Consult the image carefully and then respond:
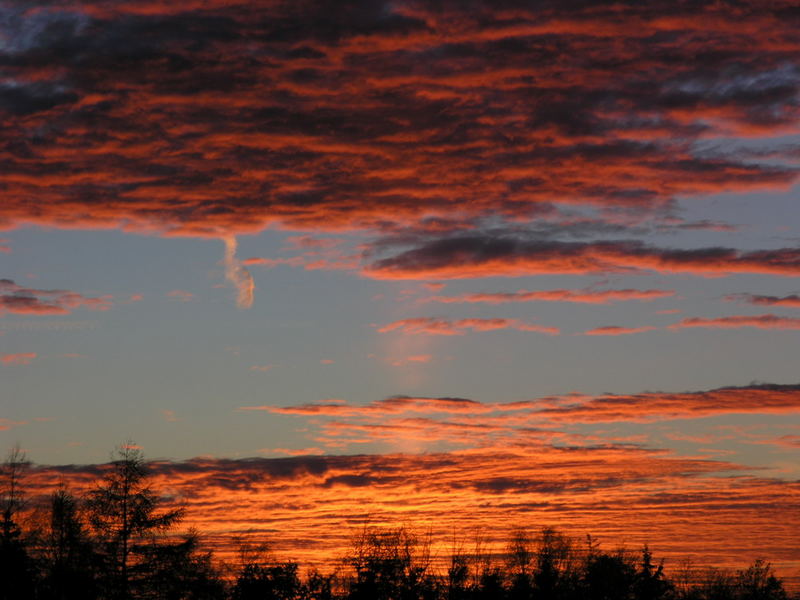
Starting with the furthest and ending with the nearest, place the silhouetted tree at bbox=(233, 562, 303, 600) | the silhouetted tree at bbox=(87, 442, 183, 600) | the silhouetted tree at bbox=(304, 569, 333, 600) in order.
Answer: the silhouetted tree at bbox=(304, 569, 333, 600) < the silhouetted tree at bbox=(233, 562, 303, 600) < the silhouetted tree at bbox=(87, 442, 183, 600)

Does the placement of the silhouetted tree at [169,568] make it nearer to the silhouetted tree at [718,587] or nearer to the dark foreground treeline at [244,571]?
the dark foreground treeline at [244,571]

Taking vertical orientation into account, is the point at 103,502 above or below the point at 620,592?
above

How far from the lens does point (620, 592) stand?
373 ft

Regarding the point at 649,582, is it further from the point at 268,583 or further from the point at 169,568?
the point at 169,568

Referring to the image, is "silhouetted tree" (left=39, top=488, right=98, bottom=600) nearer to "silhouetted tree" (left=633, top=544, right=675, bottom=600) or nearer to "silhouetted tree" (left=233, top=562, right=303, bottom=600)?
"silhouetted tree" (left=233, top=562, right=303, bottom=600)

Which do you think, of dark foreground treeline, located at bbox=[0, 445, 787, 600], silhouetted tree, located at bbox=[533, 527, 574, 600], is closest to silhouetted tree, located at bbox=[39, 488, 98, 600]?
dark foreground treeline, located at bbox=[0, 445, 787, 600]

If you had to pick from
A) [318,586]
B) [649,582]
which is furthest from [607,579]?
[318,586]

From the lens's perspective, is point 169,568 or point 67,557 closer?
→ point 169,568

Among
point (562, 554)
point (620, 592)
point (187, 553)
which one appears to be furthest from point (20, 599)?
point (562, 554)

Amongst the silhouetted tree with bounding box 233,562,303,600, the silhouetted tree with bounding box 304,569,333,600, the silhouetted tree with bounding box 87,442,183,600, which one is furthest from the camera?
the silhouetted tree with bounding box 304,569,333,600

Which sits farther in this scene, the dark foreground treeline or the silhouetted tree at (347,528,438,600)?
the silhouetted tree at (347,528,438,600)

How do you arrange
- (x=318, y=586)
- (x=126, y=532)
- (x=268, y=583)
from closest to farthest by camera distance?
(x=126, y=532), (x=268, y=583), (x=318, y=586)

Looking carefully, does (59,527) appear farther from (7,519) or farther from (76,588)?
(76,588)

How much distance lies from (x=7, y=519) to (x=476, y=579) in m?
59.2
